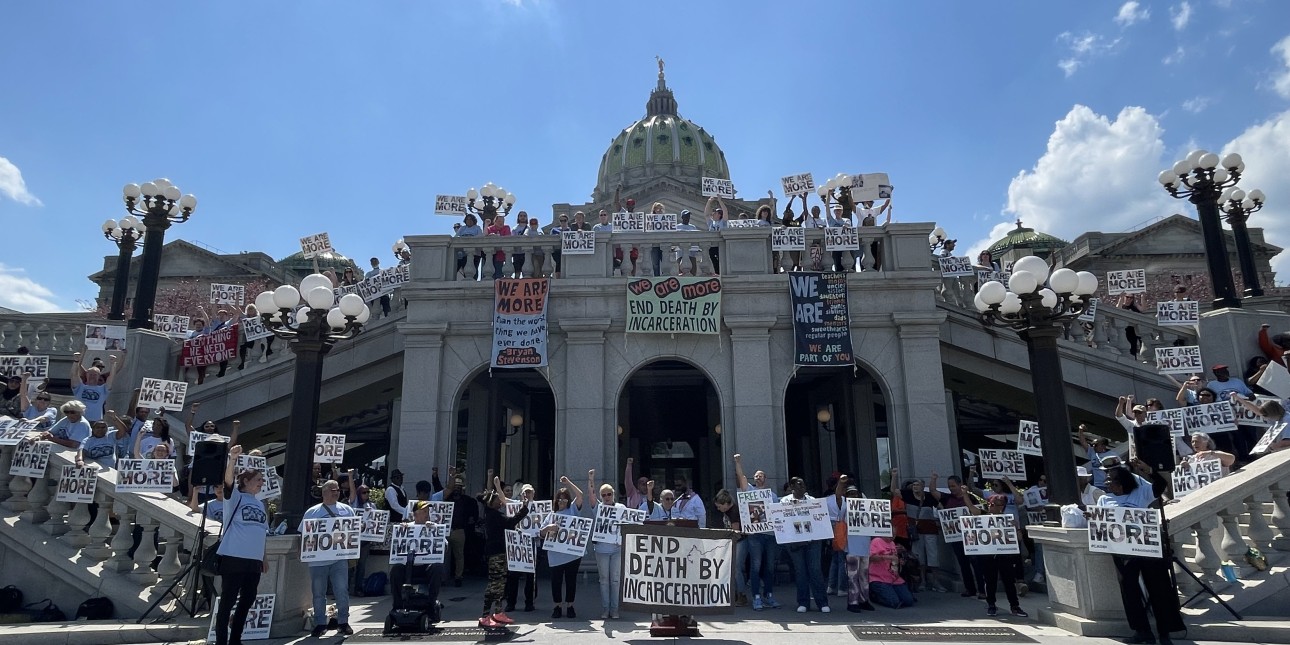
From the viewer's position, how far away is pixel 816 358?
15.9m

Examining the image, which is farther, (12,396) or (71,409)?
(12,396)

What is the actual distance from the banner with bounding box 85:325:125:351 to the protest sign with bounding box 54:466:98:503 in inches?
240

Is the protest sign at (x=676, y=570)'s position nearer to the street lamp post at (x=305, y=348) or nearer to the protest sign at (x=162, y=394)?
the street lamp post at (x=305, y=348)

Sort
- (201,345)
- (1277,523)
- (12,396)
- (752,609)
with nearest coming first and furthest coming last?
(1277,523) → (752,609) → (12,396) → (201,345)

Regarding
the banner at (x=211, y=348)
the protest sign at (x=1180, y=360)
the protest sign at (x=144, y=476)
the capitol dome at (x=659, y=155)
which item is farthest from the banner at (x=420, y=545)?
the capitol dome at (x=659, y=155)

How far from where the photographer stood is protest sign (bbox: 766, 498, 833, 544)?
37.2 feet

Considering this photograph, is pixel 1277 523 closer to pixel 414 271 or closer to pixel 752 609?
pixel 752 609

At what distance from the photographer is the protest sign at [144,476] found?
10.3 m

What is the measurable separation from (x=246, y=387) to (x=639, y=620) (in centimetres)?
1084

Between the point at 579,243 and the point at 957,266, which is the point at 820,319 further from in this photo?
the point at 579,243

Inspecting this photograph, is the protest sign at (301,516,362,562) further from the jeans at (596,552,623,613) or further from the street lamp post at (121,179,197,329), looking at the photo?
the street lamp post at (121,179,197,329)

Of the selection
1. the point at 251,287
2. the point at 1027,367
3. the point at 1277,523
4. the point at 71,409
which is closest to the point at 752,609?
the point at 1277,523

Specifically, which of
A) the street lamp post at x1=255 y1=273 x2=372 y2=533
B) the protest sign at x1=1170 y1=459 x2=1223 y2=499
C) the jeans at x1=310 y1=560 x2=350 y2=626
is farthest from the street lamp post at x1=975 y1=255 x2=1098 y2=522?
the street lamp post at x1=255 y1=273 x2=372 y2=533

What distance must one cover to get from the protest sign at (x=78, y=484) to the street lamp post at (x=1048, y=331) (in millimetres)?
13100
